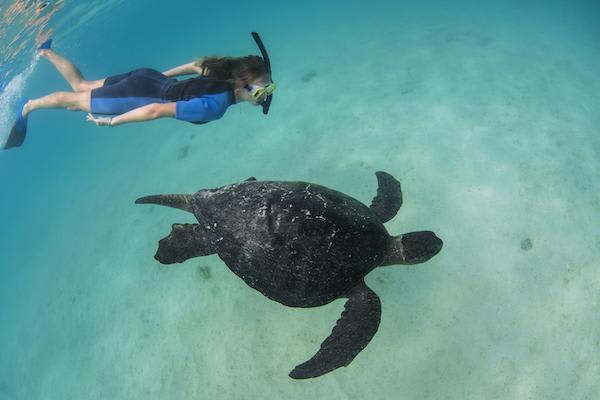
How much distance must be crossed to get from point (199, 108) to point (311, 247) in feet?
8.86

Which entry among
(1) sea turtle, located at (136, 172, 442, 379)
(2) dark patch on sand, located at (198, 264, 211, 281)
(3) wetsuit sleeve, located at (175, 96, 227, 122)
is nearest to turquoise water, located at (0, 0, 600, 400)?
(2) dark patch on sand, located at (198, 264, 211, 281)

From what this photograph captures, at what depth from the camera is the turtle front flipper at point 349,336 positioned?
3.40 m

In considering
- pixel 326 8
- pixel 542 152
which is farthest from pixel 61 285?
pixel 326 8

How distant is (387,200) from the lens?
4977mm

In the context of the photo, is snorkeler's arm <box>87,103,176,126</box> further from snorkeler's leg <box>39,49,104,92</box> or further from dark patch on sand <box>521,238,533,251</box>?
dark patch on sand <box>521,238,533,251</box>

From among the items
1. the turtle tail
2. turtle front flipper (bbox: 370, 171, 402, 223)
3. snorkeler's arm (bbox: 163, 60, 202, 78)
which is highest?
snorkeler's arm (bbox: 163, 60, 202, 78)

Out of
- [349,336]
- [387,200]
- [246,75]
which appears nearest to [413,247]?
[387,200]

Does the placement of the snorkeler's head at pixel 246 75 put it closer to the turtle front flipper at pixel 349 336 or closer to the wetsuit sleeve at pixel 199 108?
the wetsuit sleeve at pixel 199 108

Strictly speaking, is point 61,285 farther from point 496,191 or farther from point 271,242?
point 496,191

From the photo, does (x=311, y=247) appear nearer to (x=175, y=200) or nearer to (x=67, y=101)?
Answer: (x=175, y=200)

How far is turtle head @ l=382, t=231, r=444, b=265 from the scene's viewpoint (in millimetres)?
3996

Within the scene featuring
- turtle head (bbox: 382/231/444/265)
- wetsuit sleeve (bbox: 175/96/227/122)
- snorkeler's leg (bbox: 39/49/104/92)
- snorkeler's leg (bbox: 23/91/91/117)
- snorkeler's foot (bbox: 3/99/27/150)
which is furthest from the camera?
snorkeler's foot (bbox: 3/99/27/150)

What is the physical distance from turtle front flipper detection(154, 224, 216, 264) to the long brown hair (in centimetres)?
224

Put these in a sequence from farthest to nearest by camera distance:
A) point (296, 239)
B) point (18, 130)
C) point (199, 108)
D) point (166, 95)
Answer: point (18, 130) → point (166, 95) → point (199, 108) → point (296, 239)
